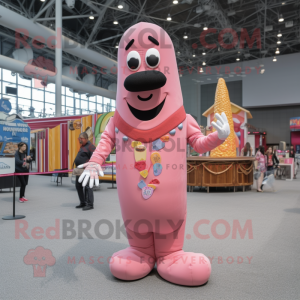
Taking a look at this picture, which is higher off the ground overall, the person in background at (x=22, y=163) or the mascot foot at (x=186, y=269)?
the person in background at (x=22, y=163)

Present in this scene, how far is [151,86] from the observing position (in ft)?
6.72

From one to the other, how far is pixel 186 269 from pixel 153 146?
0.96 m

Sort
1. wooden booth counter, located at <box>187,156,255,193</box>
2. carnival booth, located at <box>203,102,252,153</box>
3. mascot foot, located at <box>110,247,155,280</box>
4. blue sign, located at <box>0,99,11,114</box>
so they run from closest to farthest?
mascot foot, located at <box>110,247,155,280</box>
wooden booth counter, located at <box>187,156,255,193</box>
blue sign, located at <box>0,99,11,114</box>
carnival booth, located at <box>203,102,252,153</box>

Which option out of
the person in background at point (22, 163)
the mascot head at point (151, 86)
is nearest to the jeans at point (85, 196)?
the person in background at point (22, 163)

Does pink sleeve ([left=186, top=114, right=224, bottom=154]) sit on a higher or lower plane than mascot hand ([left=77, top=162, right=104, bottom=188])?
higher

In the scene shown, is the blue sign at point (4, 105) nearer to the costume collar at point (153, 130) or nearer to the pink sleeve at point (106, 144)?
the pink sleeve at point (106, 144)

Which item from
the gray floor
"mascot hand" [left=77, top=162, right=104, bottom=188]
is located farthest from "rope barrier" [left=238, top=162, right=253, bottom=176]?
"mascot hand" [left=77, top=162, right=104, bottom=188]

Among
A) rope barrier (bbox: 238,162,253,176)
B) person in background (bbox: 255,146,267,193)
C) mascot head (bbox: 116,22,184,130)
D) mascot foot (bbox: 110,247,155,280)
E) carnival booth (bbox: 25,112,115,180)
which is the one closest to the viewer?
mascot head (bbox: 116,22,184,130)

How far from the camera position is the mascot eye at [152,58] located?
2.12 meters

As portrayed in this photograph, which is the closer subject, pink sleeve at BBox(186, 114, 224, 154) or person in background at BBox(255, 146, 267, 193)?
pink sleeve at BBox(186, 114, 224, 154)

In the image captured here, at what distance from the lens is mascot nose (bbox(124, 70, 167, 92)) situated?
2.03 metres

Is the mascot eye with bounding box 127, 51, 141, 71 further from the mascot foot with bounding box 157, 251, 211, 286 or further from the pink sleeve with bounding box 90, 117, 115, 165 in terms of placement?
the mascot foot with bounding box 157, 251, 211, 286

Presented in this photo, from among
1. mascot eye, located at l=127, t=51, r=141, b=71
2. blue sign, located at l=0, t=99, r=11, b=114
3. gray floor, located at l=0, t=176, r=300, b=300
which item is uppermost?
blue sign, located at l=0, t=99, r=11, b=114

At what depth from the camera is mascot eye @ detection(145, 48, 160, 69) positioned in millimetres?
2117
